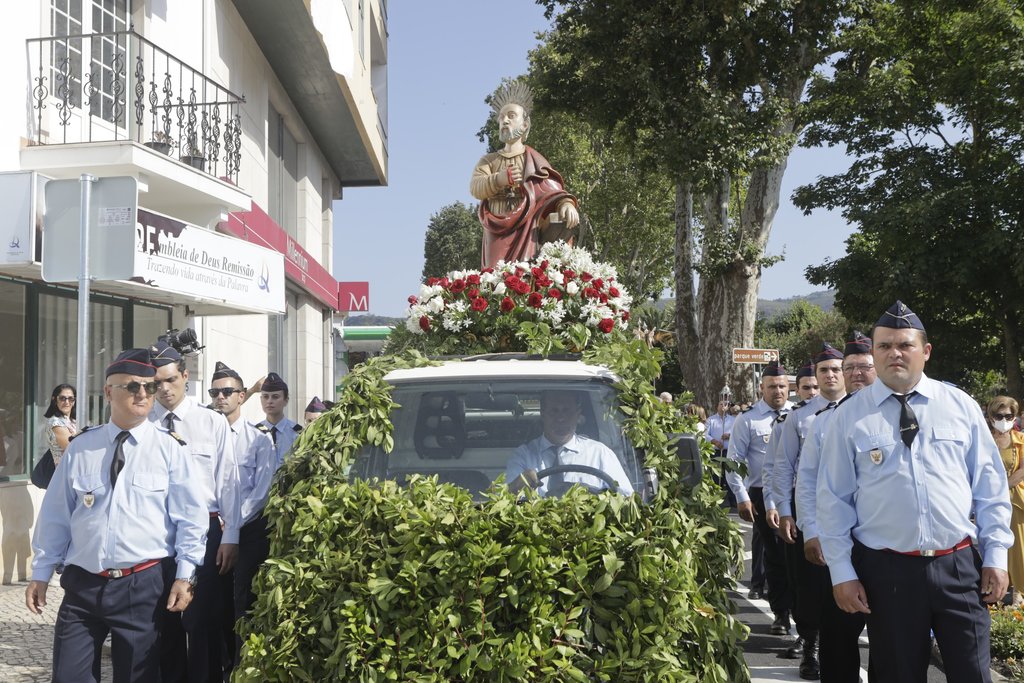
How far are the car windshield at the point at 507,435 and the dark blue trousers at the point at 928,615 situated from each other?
1109 millimetres

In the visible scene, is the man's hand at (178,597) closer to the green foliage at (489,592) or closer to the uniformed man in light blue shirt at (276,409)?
the green foliage at (489,592)

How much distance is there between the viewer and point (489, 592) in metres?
3.60

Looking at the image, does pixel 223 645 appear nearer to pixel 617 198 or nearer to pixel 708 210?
pixel 708 210

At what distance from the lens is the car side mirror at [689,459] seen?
4.22 meters

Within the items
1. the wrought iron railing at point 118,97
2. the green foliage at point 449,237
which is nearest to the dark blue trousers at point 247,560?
the wrought iron railing at point 118,97

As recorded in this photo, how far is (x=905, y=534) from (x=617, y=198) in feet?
127

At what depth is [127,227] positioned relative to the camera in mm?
5797

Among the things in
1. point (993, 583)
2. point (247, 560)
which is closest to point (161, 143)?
point (247, 560)

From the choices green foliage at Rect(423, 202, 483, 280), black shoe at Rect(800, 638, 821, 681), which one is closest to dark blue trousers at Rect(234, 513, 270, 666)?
black shoe at Rect(800, 638, 821, 681)

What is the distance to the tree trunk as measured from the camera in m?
24.6

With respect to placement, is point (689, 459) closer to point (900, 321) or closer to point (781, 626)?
point (900, 321)

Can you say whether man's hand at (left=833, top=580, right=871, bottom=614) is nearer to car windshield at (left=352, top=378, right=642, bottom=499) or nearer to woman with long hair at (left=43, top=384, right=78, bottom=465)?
car windshield at (left=352, top=378, right=642, bottom=499)

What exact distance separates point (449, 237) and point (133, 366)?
6235cm

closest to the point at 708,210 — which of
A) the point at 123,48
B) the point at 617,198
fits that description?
the point at 123,48
